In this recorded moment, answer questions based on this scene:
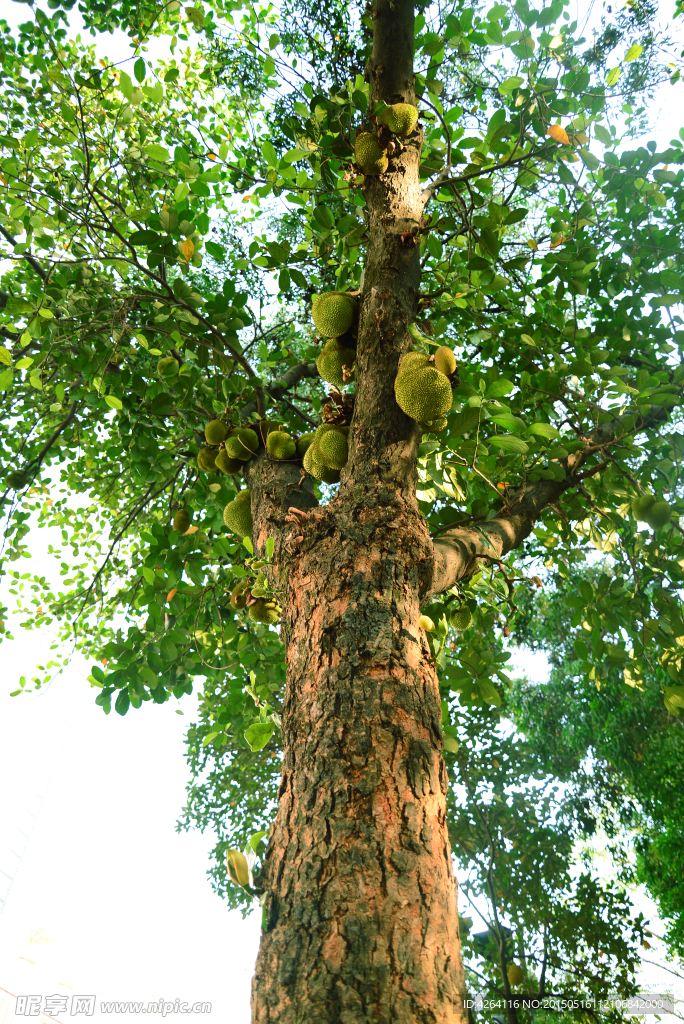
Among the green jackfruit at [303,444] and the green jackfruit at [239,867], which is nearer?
the green jackfruit at [239,867]

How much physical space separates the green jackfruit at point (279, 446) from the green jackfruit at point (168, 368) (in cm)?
47

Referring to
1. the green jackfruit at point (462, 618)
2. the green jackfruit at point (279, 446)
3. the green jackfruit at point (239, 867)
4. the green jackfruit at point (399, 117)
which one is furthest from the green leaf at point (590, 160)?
the green jackfruit at point (239, 867)


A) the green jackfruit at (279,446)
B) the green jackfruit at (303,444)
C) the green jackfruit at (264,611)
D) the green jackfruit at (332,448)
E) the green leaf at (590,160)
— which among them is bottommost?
the green jackfruit at (264,611)

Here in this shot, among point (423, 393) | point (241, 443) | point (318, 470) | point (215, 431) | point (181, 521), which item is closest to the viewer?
point (423, 393)

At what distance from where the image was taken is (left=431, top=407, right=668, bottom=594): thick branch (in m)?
1.38

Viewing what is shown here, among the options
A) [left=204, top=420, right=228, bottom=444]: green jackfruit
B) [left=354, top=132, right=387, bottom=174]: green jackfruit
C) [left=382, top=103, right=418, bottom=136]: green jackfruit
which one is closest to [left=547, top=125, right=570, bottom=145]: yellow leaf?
[left=382, top=103, right=418, bottom=136]: green jackfruit

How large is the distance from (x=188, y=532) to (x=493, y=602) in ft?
4.41

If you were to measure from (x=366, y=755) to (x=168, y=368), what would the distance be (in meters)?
1.69

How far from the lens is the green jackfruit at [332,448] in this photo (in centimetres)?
152

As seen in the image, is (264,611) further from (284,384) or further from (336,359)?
(284,384)

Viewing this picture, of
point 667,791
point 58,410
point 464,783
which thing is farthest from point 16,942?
point 58,410

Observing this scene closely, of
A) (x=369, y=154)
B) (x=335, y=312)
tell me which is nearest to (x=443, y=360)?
(x=335, y=312)

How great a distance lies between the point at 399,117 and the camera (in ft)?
5.50

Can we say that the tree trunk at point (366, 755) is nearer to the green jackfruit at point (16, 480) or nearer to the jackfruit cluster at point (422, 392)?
the jackfruit cluster at point (422, 392)
